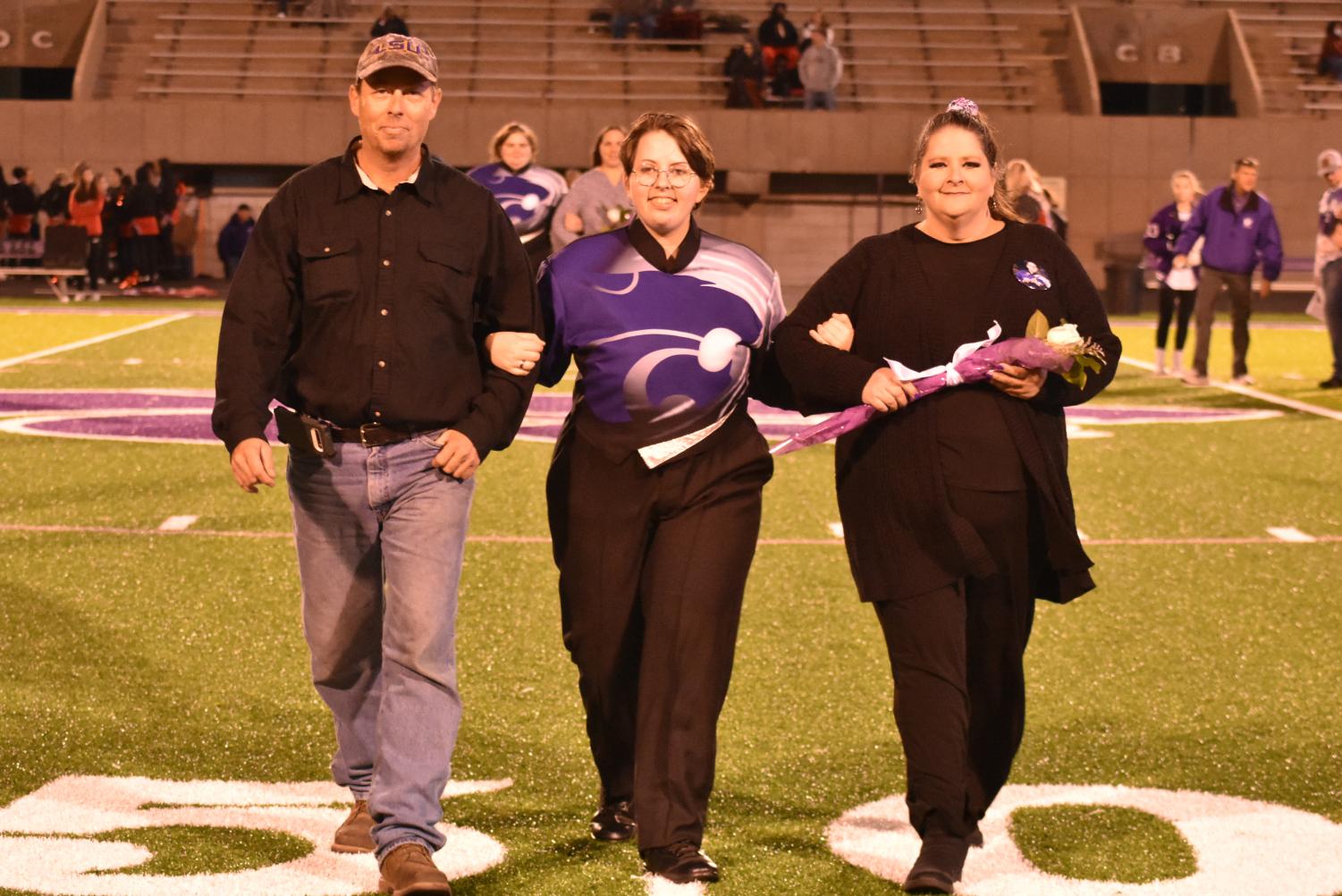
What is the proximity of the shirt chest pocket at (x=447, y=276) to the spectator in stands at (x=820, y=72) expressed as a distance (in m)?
31.1

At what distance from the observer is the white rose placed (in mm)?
4598

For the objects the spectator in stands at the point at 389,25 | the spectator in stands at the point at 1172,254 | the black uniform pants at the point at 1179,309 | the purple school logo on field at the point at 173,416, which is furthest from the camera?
the spectator in stands at the point at 389,25

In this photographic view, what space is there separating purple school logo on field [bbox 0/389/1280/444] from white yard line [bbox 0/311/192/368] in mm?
2809

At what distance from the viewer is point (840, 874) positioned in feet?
16.0

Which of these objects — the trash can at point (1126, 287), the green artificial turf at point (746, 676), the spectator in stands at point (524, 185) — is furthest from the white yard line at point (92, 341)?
the trash can at point (1126, 287)

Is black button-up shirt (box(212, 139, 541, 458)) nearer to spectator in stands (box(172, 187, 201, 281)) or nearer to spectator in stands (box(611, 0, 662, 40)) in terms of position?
spectator in stands (box(172, 187, 201, 281))

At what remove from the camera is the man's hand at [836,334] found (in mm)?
4871

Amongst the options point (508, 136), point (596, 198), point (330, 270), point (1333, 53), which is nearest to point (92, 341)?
point (508, 136)

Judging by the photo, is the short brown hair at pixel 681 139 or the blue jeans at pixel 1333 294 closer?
the short brown hair at pixel 681 139

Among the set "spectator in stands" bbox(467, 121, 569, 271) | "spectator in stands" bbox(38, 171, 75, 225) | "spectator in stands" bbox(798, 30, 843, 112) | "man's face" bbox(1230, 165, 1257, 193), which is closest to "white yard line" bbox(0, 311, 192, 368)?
"spectator in stands" bbox(38, 171, 75, 225)

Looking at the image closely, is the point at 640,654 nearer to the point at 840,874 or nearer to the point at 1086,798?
the point at 840,874

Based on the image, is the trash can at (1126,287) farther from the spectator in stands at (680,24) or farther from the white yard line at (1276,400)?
the white yard line at (1276,400)

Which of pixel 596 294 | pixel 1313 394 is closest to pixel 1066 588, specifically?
pixel 596 294

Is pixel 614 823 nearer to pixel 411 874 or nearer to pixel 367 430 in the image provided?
pixel 411 874
